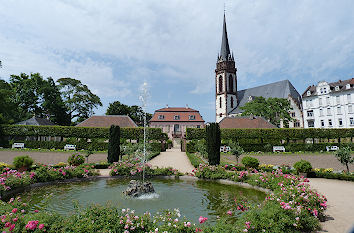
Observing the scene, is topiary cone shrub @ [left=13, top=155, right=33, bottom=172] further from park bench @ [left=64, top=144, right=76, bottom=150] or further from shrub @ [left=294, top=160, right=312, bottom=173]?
shrub @ [left=294, top=160, right=312, bottom=173]

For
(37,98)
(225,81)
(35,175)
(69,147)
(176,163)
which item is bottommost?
(176,163)

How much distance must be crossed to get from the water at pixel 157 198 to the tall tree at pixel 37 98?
46377mm

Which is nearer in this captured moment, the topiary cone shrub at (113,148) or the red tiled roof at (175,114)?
the topiary cone shrub at (113,148)

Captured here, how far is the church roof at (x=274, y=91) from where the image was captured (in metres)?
59.6

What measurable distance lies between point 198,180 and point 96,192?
6.15 m

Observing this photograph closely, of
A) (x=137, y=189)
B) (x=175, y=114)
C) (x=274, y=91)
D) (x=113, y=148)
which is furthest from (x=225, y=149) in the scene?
(x=274, y=91)

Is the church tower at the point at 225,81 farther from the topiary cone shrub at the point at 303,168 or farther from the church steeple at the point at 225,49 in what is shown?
the topiary cone shrub at the point at 303,168

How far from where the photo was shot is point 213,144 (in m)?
16.8

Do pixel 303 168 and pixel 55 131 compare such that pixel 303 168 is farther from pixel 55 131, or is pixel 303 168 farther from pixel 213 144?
pixel 55 131

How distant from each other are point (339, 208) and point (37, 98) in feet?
193

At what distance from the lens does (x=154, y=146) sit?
102 ft

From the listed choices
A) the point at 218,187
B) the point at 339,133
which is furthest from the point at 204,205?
the point at 339,133

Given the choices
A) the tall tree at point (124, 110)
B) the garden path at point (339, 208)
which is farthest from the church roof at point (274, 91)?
the garden path at point (339, 208)

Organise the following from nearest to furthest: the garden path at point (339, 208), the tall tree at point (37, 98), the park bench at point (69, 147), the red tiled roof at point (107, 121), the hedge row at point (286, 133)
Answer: the garden path at point (339, 208) → the park bench at point (69, 147) → the hedge row at point (286, 133) → the red tiled roof at point (107, 121) → the tall tree at point (37, 98)
